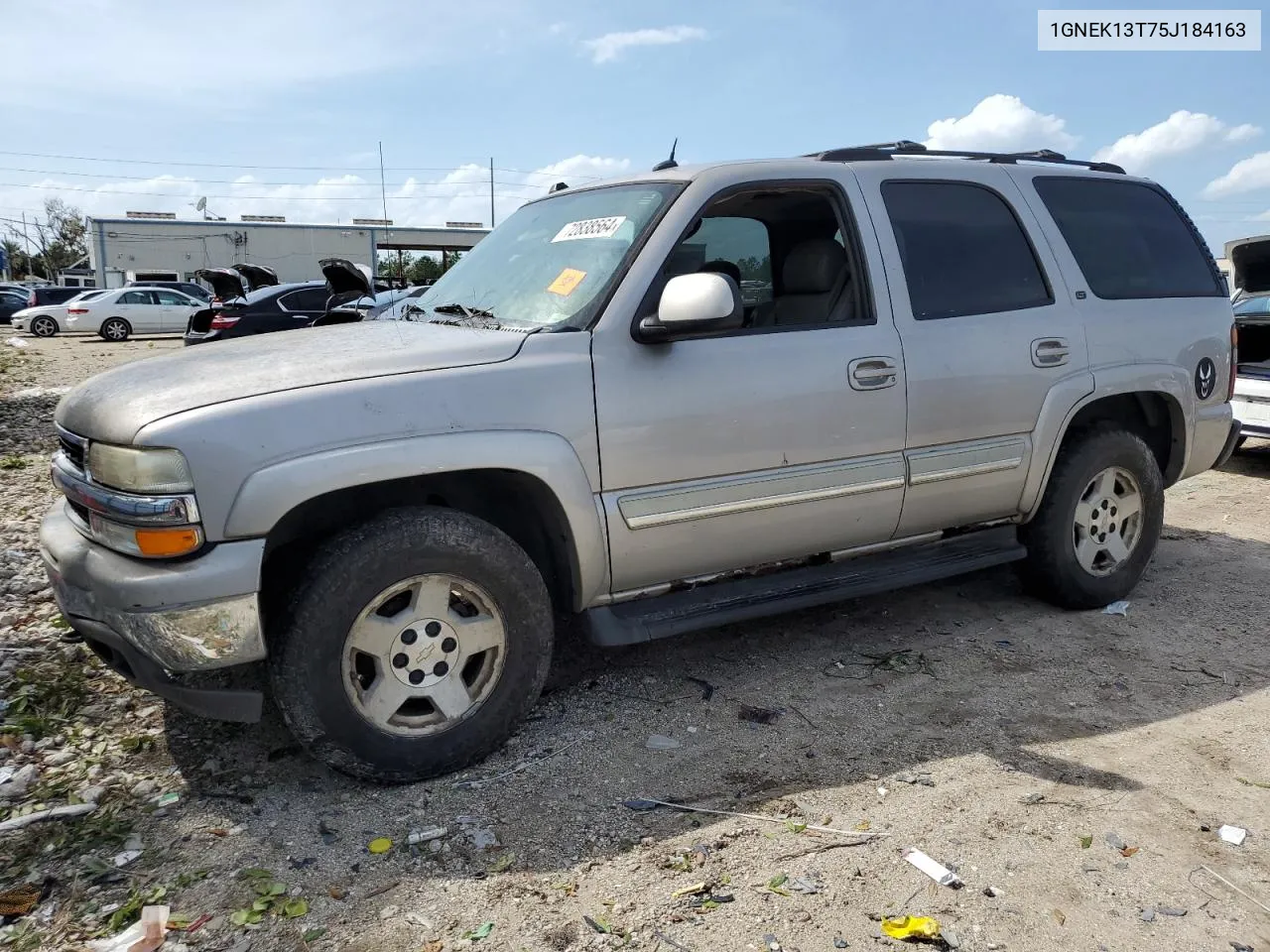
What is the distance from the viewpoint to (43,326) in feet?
88.0

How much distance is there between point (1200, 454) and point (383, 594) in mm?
4030

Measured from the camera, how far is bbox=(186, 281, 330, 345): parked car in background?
43.7 ft

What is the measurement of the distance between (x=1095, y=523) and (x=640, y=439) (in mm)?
2533

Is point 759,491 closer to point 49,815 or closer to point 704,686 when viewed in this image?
point 704,686

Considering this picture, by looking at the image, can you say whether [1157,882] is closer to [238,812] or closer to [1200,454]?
[238,812]

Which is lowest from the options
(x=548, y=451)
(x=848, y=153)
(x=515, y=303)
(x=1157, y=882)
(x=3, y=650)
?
(x=1157, y=882)

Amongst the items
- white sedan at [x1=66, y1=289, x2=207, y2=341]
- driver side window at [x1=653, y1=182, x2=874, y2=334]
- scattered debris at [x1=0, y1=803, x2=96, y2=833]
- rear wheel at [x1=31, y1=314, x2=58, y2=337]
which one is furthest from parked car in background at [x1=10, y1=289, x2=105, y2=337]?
scattered debris at [x1=0, y1=803, x2=96, y2=833]

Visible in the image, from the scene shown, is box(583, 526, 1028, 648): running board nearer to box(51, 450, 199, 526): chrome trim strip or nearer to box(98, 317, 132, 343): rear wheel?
box(51, 450, 199, 526): chrome trim strip

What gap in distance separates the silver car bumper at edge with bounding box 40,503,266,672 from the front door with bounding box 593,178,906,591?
3.68 feet

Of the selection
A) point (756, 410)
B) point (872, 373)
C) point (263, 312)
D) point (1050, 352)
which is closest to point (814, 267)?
point (872, 373)

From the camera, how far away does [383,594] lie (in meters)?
2.85

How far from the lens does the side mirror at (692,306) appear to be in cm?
303

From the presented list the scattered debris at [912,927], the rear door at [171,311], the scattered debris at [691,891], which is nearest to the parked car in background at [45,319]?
the rear door at [171,311]

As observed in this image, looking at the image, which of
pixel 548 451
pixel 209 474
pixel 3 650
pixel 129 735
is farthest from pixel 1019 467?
pixel 3 650
